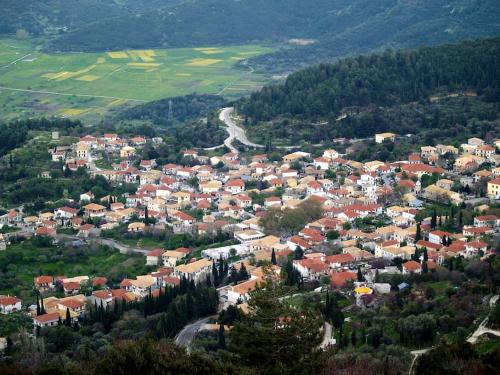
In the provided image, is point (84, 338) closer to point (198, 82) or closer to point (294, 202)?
point (294, 202)

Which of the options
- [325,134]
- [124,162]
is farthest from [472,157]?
[124,162]

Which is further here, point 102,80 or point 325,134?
point 102,80

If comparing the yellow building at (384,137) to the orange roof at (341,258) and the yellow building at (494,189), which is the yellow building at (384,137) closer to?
the yellow building at (494,189)

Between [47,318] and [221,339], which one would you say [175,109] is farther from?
[221,339]

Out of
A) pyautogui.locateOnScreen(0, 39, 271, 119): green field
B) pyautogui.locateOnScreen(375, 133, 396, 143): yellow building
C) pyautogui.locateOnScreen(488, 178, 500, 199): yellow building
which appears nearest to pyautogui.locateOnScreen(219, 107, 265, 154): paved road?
pyautogui.locateOnScreen(375, 133, 396, 143): yellow building

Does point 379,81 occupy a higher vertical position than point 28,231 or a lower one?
higher

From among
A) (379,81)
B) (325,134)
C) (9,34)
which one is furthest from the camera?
(9,34)

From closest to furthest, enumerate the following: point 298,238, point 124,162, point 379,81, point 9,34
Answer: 1. point 298,238
2. point 124,162
3. point 379,81
4. point 9,34
